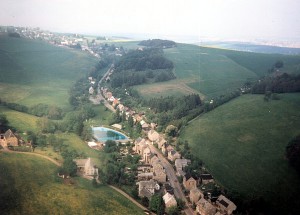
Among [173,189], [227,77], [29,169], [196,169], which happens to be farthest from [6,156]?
[227,77]

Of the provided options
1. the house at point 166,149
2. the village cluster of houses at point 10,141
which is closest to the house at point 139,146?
the house at point 166,149

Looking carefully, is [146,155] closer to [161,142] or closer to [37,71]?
[161,142]

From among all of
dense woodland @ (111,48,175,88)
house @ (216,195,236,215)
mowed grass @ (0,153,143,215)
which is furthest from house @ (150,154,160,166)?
dense woodland @ (111,48,175,88)

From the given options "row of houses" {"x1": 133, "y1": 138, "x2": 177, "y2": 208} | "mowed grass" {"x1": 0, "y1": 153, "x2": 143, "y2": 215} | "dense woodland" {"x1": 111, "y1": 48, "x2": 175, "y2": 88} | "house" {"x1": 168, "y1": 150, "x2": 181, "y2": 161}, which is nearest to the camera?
"mowed grass" {"x1": 0, "y1": 153, "x2": 143, "y2": 215}

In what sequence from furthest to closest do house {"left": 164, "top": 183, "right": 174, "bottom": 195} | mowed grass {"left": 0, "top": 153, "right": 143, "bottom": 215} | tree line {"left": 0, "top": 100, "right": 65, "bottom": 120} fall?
tree line {"left": 0, "top": 100, "right": 65, "bottom": 120}, house {"left": 164, "top": 183, "right": 174, "bottom": 195}, mowed grass {"left": 0, "top": 153, "right": 143, "bottom": 215}

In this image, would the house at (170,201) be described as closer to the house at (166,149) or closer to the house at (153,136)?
the house at (166,149)

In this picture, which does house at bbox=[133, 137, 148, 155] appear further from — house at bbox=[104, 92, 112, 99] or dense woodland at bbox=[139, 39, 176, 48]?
dense woodland at bbox=[139, 39, 176, 48]
